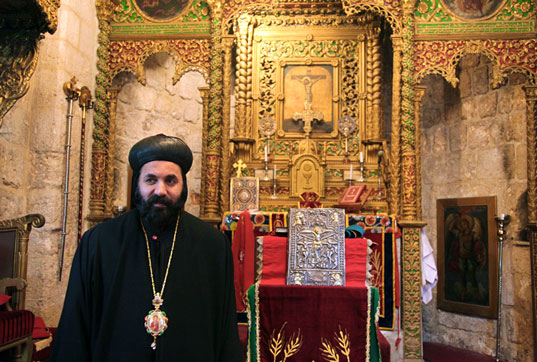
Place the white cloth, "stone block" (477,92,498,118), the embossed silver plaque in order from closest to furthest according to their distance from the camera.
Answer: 1. the embossed silver plaque
2. the white cloth
3. "stone block" (477,92,498,118)

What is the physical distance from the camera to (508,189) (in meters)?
6.10

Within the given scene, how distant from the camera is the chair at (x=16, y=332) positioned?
3.12 metres

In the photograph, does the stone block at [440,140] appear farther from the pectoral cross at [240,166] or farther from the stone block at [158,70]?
the stone block at [158,70]

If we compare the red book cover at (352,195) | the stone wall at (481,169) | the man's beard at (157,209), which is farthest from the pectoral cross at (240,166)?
the man's beard at (157,209)

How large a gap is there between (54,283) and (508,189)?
212 inches

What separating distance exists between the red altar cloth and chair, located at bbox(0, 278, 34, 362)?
164 cm

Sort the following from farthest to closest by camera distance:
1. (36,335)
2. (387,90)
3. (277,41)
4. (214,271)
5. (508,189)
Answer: (387,90), (277,41), (508,189), (36,335), (214,271)

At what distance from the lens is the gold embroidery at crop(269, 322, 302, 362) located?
3922 millimetres

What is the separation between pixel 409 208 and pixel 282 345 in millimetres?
2437

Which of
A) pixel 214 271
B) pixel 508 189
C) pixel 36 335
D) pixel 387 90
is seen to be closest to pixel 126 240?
pixel 214 271

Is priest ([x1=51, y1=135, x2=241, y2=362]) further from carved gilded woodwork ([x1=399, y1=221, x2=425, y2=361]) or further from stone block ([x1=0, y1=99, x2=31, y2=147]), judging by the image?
carved gilded woodwork ([x1=399, y1=221, x2=425, y2=361])

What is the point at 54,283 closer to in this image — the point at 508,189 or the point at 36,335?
the point at 36,335

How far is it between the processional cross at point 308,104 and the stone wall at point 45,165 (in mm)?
2802

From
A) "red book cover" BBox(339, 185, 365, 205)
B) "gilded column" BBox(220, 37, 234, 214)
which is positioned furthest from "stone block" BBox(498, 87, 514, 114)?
"gilded column" BBox(220, 37, 234, 214)
